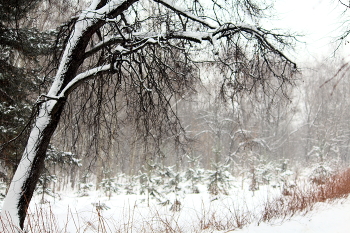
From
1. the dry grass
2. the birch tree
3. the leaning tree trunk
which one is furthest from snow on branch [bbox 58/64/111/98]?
the dry grass

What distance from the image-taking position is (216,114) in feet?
46.4

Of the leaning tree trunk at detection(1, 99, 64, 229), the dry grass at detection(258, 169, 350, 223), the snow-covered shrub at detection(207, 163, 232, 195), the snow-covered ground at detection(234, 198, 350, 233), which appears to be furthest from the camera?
the snow-covered shrub at detection(207, 163, 232, 195)

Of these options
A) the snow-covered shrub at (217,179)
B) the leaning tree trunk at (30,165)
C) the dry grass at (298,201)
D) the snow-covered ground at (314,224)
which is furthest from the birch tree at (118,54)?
the snow-covered shrub at (217,179)

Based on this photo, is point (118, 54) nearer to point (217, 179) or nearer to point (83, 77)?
point (83, 77)

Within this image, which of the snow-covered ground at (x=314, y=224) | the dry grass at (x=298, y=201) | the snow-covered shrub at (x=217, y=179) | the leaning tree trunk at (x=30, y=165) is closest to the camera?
the leaning tree trunk at (x=30, y=165)

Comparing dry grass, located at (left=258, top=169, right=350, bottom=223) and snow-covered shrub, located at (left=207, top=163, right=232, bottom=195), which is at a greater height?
snow-covered shrub, located at (left=207, top=163, right=232, bottom=195)

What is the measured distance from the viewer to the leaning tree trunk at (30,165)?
3195 mm

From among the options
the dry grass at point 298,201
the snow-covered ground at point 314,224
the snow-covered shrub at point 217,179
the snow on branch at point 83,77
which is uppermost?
the snow on branch at point 83,77

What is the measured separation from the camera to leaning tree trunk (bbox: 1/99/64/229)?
10.5ft

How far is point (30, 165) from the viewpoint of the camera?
3.31m

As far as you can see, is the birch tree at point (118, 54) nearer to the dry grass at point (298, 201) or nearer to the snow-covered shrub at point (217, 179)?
the dry grass at point (298, 201)

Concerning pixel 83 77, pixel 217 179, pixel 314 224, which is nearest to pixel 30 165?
pixel 83 77

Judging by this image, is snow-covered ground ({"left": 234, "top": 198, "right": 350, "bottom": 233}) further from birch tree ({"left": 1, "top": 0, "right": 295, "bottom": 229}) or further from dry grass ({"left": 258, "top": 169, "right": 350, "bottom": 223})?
birch tree ({"left": 1, "top": 0, "right": 295, "bottom": 229})

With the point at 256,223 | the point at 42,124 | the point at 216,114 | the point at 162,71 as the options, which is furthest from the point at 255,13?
the point at 216,114
